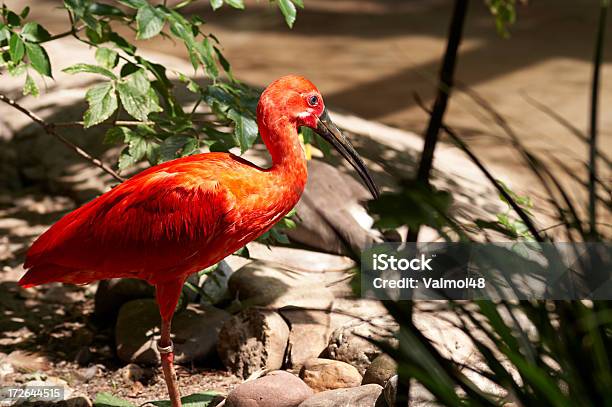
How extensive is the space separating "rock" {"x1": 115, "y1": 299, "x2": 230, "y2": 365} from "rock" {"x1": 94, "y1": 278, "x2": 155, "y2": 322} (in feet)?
0.46

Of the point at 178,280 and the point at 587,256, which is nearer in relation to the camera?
the point at 587,256

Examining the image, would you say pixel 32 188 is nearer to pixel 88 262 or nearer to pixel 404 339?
pixel 88 262

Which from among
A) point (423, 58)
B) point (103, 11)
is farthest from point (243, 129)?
point (423, 58)

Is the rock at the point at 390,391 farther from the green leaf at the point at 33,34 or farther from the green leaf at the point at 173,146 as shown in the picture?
the green leaf at the point at 33,34

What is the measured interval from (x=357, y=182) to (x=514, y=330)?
3.10 m

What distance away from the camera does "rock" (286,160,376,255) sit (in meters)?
4.38

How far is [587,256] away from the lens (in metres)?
1.79

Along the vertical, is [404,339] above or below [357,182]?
below

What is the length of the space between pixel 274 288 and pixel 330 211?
2.43ft

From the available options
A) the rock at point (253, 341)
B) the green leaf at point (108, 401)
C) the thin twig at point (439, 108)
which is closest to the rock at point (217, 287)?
the rock at point (253, 341)

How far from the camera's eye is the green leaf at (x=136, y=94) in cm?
321

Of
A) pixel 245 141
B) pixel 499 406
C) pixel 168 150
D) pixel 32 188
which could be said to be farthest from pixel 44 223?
pixel 499 406

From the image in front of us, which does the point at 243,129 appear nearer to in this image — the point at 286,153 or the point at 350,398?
the point at 286,153

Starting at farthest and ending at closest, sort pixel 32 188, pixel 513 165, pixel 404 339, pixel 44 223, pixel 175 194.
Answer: pixel 513 165 < pixel 32 188 < pixel 44 223 < pixel 175 194 < pixel 404 339
